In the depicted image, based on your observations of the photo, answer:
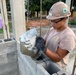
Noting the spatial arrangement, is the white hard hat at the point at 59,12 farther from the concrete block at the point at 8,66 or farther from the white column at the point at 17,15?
the white column at the point at 17,15

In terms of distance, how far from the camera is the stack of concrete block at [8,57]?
2.17 meters

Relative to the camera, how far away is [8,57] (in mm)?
2258

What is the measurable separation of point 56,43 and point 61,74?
34cm

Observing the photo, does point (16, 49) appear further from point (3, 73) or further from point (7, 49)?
point (3, 73)

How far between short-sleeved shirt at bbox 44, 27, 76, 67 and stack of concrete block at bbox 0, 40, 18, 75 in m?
0.76

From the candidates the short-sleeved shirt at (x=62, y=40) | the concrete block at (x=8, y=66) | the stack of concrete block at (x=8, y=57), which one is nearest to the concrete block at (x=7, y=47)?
the stack of concrete block at (x=8, y=57)

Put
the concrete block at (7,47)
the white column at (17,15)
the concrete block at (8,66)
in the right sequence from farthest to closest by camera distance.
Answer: the white column at (17,15)
the concrete block at (8,66)
the concrete block at (7,47)

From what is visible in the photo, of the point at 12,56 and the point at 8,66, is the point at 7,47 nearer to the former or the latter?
the point at 12,56

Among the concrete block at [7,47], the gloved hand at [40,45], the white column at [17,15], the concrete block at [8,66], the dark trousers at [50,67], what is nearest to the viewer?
the gloved hand at [40,45]

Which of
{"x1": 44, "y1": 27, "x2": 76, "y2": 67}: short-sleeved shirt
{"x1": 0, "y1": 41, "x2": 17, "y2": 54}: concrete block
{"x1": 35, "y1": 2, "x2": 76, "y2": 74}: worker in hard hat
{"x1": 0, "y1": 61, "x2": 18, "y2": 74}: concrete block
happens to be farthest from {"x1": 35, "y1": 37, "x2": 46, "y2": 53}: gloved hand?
{"x1": 0, "y1": 61, "x2": 18, "y2": 74}: concrete block

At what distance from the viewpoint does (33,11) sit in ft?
42.2

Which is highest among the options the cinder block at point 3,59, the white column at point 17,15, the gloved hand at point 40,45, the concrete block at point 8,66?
the white column at point 17,15

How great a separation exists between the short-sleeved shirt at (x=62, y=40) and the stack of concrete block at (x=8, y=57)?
76 centimetres

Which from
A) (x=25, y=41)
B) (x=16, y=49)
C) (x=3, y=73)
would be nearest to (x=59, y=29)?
(x=25, y=41)
